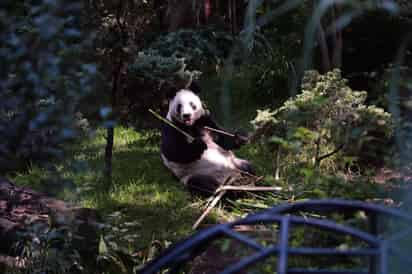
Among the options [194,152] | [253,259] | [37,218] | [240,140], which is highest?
[240,140]

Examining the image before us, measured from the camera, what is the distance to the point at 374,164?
459 cm

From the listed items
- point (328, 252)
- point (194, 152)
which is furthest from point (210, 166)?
point (328, 252)

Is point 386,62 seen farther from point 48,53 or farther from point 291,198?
point 48,53

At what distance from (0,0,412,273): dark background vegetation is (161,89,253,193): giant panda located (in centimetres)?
14

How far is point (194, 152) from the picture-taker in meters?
4.54

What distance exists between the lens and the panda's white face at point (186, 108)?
15.0ft

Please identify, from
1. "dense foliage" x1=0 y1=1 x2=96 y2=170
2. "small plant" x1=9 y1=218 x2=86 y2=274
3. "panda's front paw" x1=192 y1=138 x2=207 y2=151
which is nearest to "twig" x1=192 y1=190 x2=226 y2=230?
"panda's front paw" x1=192 y1=138 x2=207 y2=151

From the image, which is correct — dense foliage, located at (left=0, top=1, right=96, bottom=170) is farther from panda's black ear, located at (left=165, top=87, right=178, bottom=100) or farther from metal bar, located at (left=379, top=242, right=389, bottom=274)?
panda's black ear, located at (left=165, top=87, right=178, bottom=100)

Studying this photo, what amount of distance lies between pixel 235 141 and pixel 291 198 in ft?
4.78

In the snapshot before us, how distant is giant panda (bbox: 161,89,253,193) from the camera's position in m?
4.34

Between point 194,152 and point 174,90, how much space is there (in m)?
0.64

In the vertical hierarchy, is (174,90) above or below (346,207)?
above

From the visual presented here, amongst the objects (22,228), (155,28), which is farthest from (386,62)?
(22,228)

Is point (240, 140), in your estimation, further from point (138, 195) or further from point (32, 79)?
point (32, 79)
